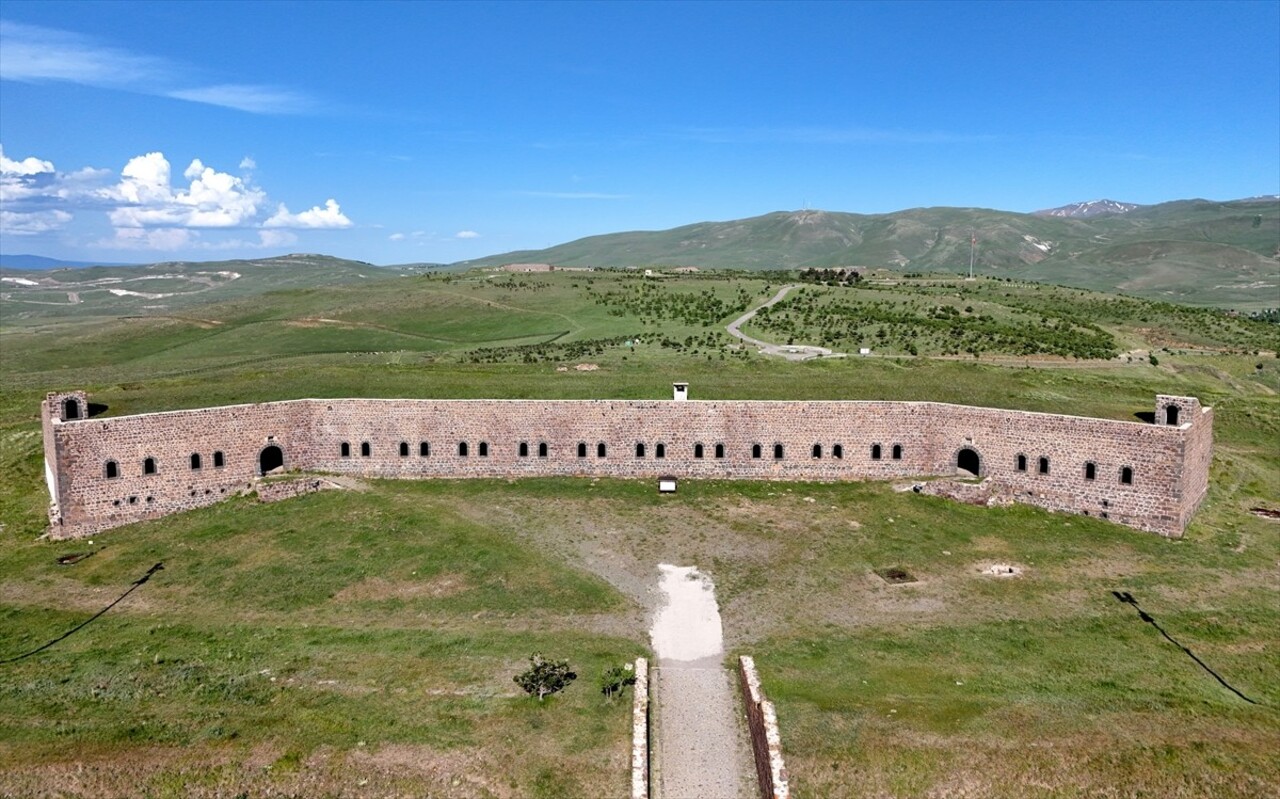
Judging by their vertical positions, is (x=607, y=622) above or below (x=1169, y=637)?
above

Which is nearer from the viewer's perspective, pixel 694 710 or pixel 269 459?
pixel 694 710

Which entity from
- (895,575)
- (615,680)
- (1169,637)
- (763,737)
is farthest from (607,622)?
(1169,637)

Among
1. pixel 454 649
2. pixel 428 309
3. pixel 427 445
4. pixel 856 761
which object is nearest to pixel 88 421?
pixel 427 445

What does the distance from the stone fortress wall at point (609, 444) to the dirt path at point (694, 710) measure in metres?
11.3

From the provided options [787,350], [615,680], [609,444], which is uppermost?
[787,350]

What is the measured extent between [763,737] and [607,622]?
7.16 metres

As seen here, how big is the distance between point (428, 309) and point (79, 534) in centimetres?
6066

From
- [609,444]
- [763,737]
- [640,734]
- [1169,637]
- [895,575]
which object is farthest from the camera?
[609,444]

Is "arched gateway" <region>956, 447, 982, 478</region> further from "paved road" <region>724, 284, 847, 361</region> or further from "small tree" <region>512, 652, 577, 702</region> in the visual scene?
"small tree" <region>512, 652, 577, 702</region>

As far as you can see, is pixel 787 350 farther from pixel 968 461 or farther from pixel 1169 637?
pixel 1169 637

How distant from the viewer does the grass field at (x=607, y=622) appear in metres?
15.5

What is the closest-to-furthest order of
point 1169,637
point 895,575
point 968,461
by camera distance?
1. point 1169,637
2. point 895,575
3. point 968,461

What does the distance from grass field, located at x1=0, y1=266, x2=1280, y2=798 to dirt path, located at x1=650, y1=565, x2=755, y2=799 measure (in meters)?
0.84

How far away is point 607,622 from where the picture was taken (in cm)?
2155
